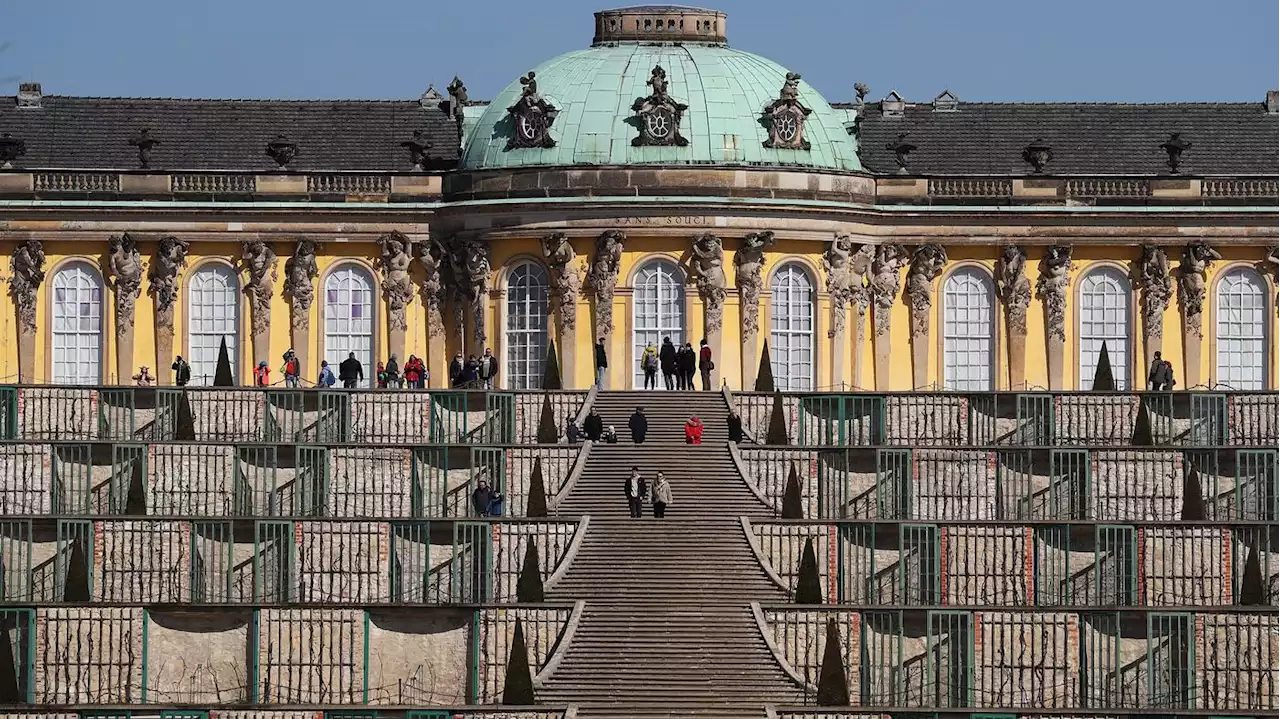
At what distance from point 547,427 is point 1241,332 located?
2242cm

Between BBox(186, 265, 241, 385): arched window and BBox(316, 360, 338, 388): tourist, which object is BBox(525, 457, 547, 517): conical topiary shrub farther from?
BBox(186, 265, 241, 385): arched window

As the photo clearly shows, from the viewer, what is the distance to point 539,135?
11381cm

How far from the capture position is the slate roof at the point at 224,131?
11831cm

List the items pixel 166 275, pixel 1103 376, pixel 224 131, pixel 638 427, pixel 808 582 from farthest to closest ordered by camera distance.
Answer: pixel 224 131 → pixel 166 275 → pixel 1103 376 → pixel 638 427 → pixel 808 582

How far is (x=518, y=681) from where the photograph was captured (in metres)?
87.6

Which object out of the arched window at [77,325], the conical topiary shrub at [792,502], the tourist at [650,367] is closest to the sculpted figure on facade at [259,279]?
the arched window at [77,325]

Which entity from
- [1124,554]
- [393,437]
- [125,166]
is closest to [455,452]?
[393,437]

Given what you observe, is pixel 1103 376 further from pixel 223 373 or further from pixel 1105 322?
pixel 223 373

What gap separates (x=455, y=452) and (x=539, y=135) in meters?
17.6

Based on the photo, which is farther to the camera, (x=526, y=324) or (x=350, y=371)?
(x=526, y=324)

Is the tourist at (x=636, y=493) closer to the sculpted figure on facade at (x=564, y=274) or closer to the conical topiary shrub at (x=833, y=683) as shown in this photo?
the conical topiary shrub at (x=833, y=683)

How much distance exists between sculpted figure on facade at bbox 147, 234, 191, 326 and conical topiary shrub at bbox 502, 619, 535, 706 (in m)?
29.0

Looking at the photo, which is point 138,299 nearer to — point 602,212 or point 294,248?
point 294,248

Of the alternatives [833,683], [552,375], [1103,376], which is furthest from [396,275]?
[833,683]
